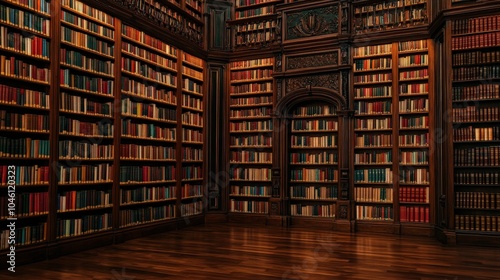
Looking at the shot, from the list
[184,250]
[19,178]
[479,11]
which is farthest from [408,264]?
[19,178]

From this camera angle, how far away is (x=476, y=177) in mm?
6570

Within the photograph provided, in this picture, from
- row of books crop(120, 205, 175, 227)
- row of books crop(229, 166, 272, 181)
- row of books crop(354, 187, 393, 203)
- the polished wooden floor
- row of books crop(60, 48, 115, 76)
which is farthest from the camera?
row of books crop(229, 166, 272, 181)

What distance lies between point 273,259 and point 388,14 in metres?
5.04

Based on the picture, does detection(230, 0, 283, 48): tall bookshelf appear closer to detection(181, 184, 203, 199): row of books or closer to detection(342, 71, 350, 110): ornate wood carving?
detection(342, 71, 350, 110): ornate wood carving

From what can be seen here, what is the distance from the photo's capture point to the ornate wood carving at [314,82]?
828 centimetres

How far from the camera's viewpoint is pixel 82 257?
5566mm

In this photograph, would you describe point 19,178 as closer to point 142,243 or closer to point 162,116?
point 142,243

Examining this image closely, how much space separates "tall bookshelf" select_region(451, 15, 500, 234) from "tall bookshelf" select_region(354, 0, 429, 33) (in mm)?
1100

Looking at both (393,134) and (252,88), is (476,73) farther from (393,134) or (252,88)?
(252,88)

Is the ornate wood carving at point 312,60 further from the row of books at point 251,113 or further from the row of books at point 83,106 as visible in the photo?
the row of books at point 83,106

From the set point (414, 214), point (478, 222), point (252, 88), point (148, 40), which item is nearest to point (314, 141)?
point (252, 88)

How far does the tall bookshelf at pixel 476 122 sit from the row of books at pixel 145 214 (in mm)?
4810

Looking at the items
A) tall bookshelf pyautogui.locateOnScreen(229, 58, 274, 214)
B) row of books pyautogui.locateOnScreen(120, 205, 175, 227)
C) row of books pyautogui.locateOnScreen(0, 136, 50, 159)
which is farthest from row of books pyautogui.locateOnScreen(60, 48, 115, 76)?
tall bookshelf pyautogui.locateOnScreen(229, 58, 274, 214)

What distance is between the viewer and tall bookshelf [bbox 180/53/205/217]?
8.44 meters
